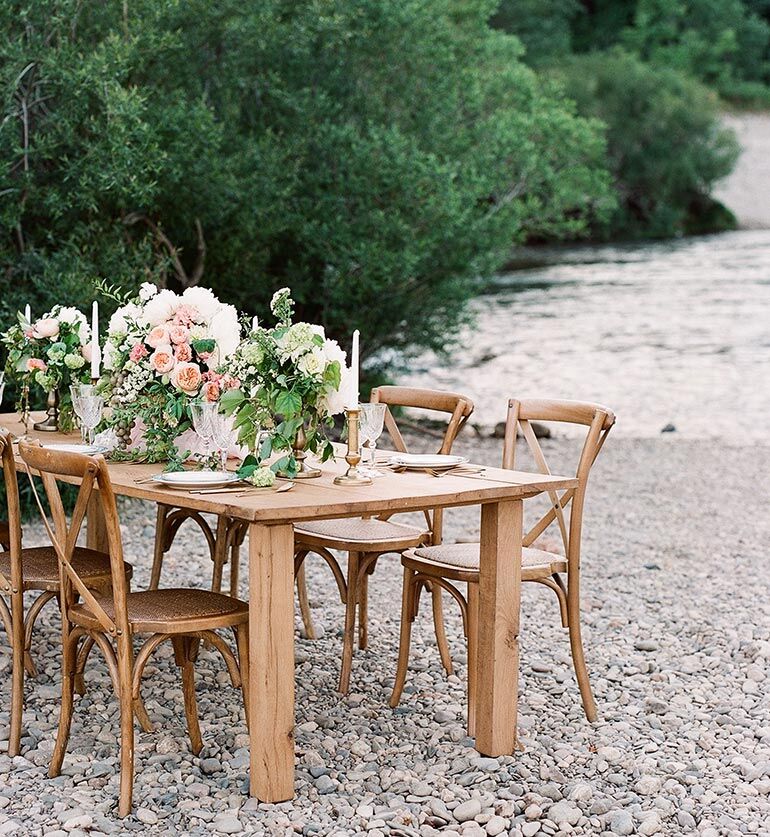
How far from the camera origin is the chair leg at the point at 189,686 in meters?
3.76

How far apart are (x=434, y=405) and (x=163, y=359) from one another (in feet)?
4.09

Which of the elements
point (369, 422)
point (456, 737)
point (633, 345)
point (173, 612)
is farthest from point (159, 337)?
point (633, 345)

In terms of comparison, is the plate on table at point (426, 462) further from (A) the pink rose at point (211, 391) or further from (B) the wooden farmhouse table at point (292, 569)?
(A) the pink rose at point (211, 391)

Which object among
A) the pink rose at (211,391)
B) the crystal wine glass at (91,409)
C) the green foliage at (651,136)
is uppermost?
the green foliage at (651,136)

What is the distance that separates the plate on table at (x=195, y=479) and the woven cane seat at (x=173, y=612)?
13.1 inches

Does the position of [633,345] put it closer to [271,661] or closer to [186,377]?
[186,377]

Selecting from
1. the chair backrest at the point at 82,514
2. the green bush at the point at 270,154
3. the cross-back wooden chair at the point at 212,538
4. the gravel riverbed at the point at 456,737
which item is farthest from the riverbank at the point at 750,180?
the chair backrest at the point at 82,514

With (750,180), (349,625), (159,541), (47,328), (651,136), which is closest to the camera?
(349,625)

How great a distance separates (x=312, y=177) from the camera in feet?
29.1

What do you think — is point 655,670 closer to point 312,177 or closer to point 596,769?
point 596,769

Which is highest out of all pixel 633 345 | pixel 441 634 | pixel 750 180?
pixel 750 180

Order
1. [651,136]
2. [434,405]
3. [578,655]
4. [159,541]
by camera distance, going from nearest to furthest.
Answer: [578,655] → [434,405] → [159,541] → [651,136]

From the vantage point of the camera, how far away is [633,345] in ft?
57.3

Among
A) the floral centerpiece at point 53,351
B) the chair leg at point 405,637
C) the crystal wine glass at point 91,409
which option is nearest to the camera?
the crystal wine glass at point 91,409
